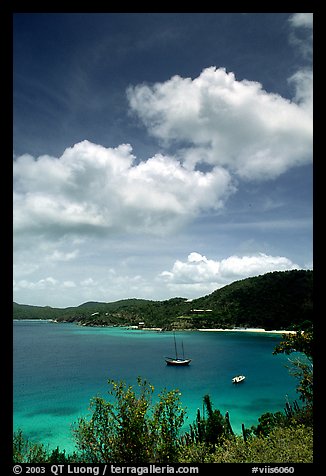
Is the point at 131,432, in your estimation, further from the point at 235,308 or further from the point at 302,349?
the point at 235,308

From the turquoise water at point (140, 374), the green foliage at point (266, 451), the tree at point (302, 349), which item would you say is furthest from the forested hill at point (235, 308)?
the green foliage at point (266, 451)

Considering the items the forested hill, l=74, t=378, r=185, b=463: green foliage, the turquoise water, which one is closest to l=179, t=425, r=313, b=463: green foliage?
l=74, t=378, r=185, b=463: green foliage

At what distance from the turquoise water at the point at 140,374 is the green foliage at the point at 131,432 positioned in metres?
10.5

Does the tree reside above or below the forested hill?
above

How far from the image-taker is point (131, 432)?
3.16m

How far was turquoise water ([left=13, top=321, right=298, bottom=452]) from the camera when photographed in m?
19.1

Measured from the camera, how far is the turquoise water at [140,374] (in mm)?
19078

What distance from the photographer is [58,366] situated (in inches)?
1262

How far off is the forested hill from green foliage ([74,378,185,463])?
25.9m

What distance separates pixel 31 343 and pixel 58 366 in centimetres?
1682

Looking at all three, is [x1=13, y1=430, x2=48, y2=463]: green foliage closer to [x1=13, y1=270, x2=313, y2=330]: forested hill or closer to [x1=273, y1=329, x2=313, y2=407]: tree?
[x1=273, y1=329, x2=313, y2=407]: tree

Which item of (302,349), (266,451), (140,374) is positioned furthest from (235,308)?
(266,451)
